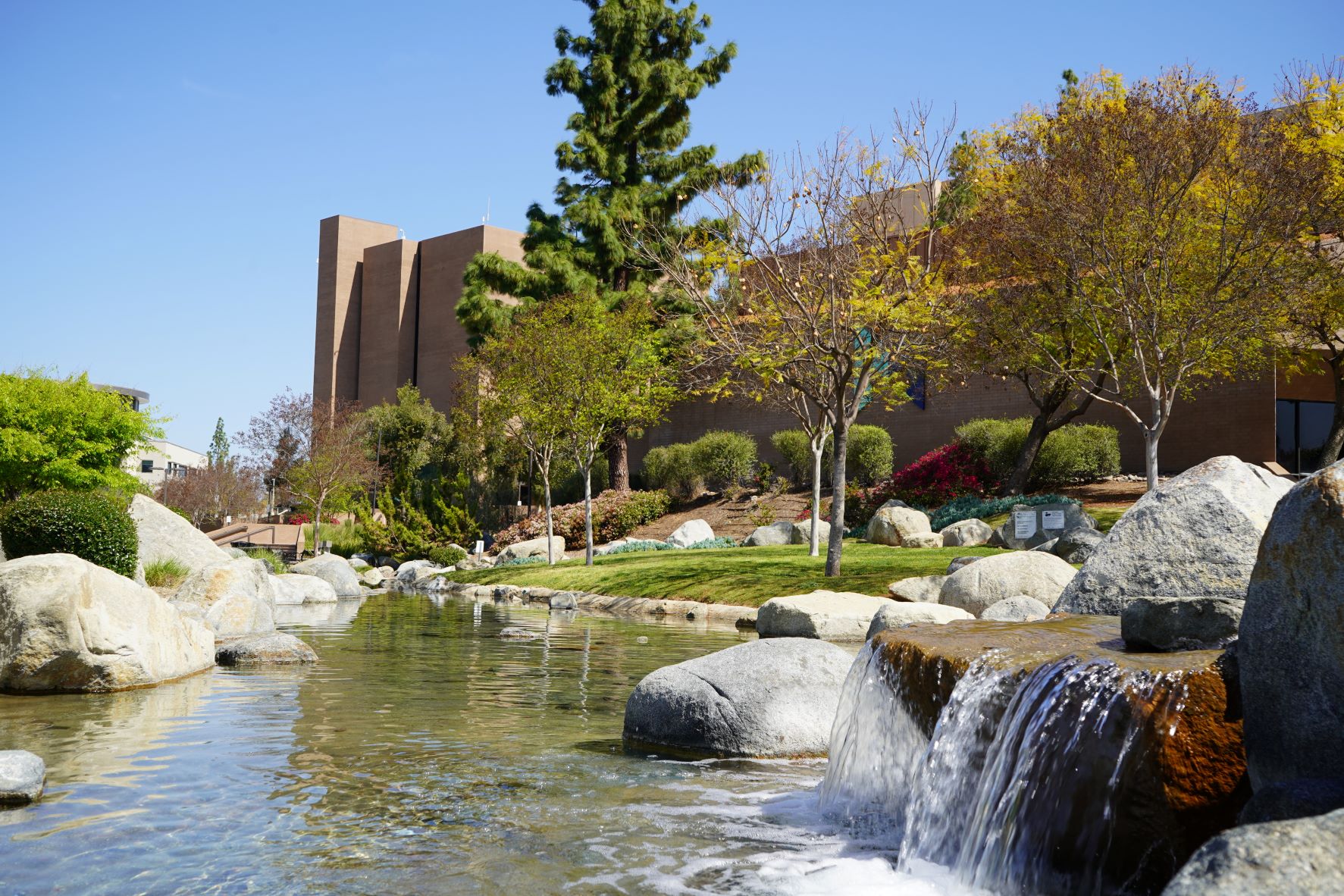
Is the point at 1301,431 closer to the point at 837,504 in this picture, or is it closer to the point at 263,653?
the point at 837,504

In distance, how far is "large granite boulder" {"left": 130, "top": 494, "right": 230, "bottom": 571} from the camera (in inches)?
703

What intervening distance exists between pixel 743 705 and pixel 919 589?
869cm

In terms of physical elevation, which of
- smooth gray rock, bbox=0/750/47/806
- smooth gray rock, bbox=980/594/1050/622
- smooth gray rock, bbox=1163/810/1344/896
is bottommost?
smooth gray rock, bbox=0/750/47/806

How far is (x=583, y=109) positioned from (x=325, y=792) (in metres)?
33.2

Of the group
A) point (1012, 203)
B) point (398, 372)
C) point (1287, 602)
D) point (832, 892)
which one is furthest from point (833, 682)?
point (398, 372)

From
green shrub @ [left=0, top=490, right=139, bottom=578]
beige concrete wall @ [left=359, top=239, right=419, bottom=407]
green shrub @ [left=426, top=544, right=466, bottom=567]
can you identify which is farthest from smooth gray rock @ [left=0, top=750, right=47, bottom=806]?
beige concrete wall @ [left=359, top=239, right=419, bottom=407]

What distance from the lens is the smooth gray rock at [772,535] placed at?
1101 inches

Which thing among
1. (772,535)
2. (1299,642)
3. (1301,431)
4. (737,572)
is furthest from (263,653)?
(1301,431)

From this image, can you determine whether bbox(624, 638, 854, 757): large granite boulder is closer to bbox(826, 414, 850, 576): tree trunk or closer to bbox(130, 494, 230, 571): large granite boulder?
bbox(826, 414, 850, 576): tree trunk

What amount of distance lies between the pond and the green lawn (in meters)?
8.04

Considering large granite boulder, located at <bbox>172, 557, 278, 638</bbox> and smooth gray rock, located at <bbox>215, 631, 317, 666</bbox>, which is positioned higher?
large granite boulder, located at <bbox>172, 557, 278, 638</bbox>

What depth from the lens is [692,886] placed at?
4746mm

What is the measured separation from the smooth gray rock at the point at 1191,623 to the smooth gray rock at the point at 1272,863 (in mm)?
2155

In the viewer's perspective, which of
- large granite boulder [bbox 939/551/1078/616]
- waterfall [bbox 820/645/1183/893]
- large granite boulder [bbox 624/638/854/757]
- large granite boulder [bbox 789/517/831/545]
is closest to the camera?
waterfall [bbox 820/645/1183/893]
